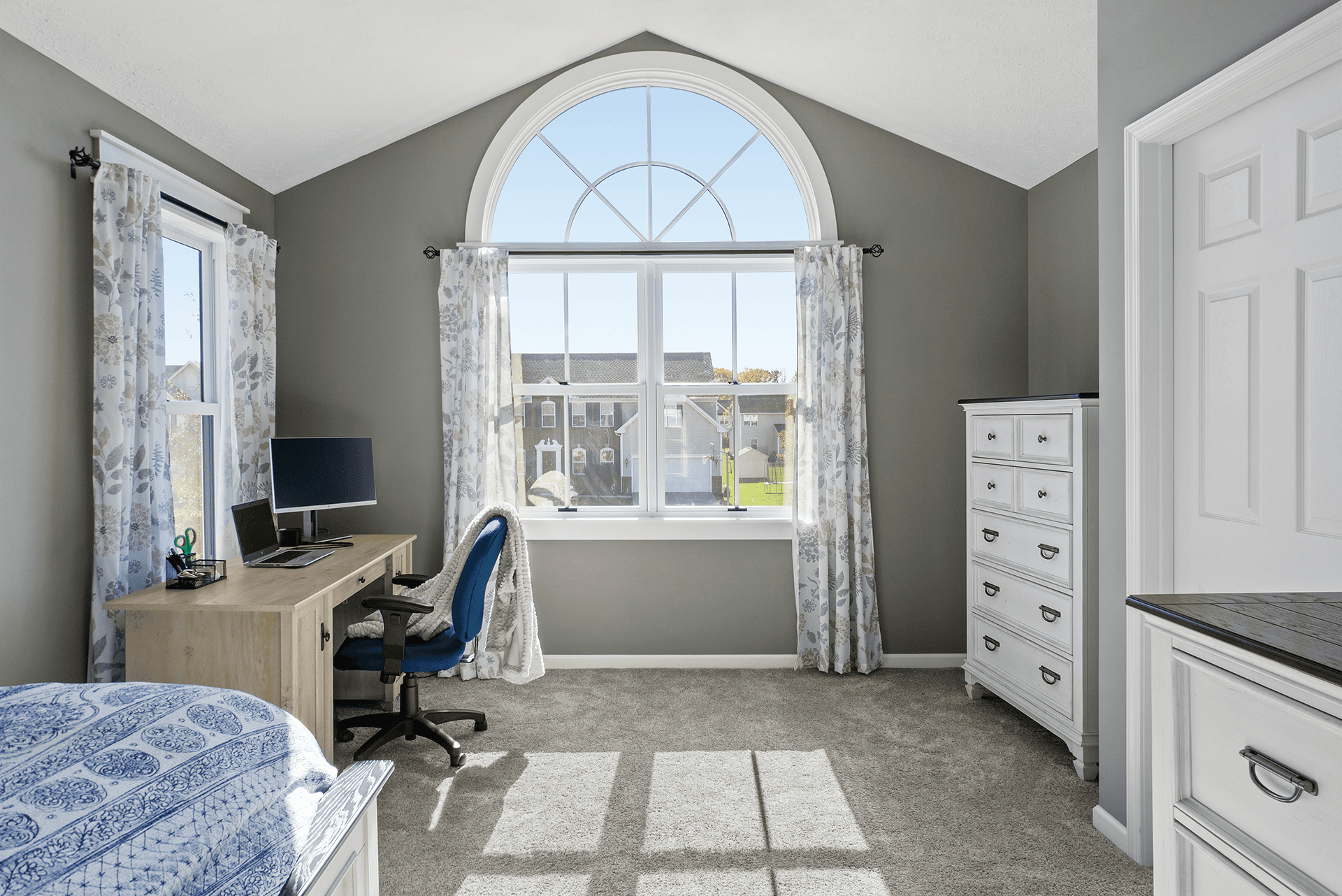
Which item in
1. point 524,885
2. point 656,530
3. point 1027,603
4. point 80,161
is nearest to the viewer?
point 524,885

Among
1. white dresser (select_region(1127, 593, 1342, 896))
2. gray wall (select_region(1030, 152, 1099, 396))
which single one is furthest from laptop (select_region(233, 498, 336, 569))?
gray wall (select_region(1030, 152, 1099, 396))

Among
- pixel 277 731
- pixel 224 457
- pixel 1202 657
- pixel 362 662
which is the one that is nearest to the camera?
pixel 1202 657

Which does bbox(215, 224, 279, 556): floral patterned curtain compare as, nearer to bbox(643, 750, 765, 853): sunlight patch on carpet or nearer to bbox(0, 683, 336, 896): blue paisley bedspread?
bbox(0, 683, 336, 896): blue paisley bedspread

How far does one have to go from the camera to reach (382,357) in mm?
3715

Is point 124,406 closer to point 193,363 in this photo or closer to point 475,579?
point 193,363

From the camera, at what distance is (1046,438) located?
2.77m

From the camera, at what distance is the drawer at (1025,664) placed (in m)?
2.66

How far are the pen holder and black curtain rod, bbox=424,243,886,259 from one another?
6.08 feet

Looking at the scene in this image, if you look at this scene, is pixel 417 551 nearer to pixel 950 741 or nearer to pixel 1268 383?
pixel 950 741

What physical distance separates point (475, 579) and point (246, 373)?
162cm

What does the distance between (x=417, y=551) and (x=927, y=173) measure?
132 inches

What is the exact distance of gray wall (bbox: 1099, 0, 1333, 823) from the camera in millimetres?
1942

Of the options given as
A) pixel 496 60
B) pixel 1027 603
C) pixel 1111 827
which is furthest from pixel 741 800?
pixel 496 60

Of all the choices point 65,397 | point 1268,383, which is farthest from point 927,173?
point 65,397
